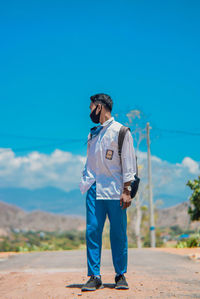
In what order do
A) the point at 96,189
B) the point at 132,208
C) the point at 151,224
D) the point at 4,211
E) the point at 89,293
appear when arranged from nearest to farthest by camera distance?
1. the point at 89,293
2. the point at 96,189
3. the point at 151,224
4. the point at 132,208
5. the point at 4,211

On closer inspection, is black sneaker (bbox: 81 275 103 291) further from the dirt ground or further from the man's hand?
the man's hand

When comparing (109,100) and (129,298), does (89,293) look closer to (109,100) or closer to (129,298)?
(129,298)

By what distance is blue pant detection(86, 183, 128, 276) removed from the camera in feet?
16.7

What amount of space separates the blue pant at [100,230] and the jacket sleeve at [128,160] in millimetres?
318

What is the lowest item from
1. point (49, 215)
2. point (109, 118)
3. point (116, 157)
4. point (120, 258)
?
point (120, 258)

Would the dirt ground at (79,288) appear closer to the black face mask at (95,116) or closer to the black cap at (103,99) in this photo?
the black face mask at (95,116)

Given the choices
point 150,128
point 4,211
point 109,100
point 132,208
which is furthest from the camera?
point 4,211

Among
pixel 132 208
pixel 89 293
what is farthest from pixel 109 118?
pixel 132 208

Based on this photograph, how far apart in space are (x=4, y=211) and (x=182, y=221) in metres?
53.4

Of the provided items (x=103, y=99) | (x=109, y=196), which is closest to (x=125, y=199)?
(x=109, y=196)

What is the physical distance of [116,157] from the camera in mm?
5230

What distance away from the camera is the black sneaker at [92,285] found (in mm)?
4934

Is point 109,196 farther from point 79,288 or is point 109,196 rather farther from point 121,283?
point 79,288

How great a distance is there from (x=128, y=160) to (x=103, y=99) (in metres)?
0.86
